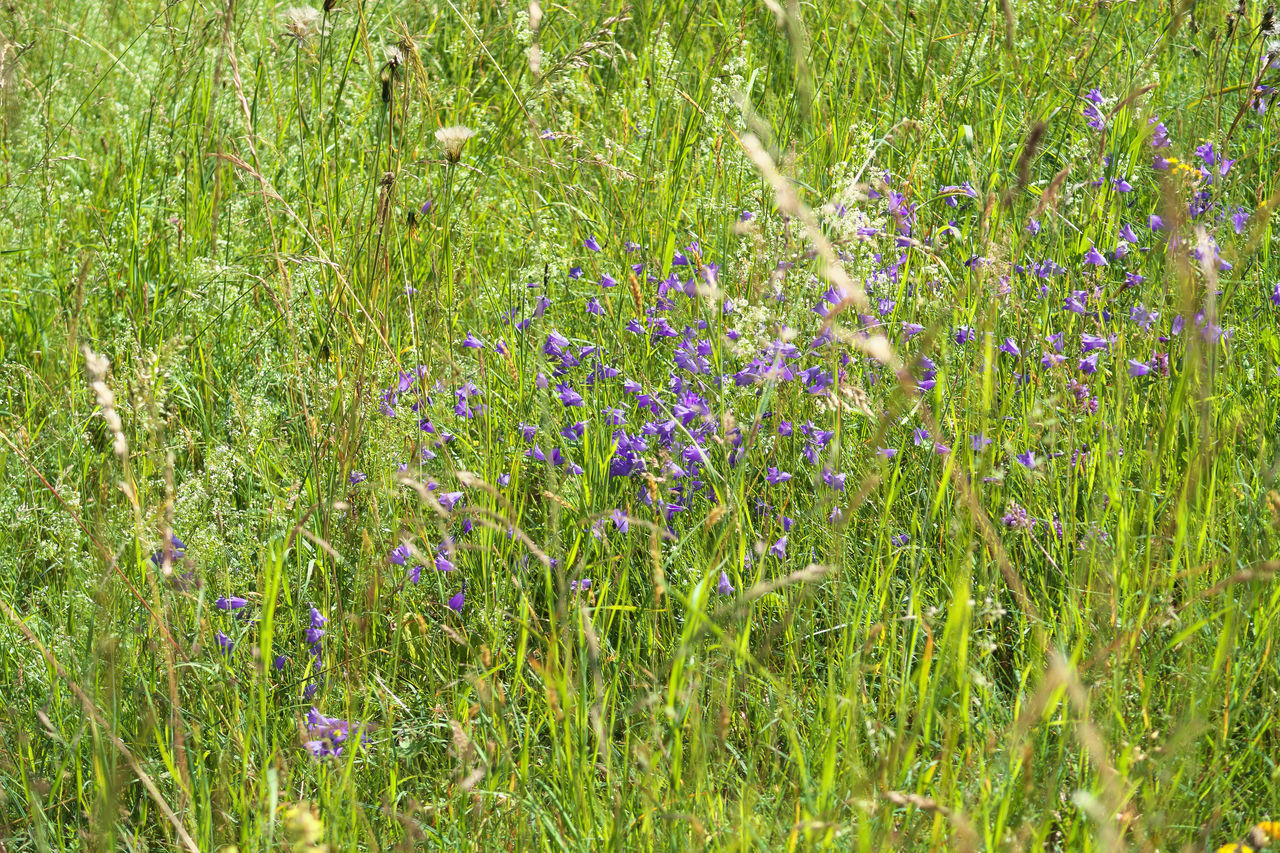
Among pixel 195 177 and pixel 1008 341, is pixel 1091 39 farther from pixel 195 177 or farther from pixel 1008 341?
pixel 195 177

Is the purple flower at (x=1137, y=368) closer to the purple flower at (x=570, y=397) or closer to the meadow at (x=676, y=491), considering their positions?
the meadow at (x=676, y=491)

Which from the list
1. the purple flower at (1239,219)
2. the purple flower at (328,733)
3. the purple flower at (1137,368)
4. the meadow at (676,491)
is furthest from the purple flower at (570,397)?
the purple flower at (1239,219)

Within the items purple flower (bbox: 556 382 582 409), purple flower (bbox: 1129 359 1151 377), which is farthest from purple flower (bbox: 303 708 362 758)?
purple flower (bbox: 1129 359 1151 377)

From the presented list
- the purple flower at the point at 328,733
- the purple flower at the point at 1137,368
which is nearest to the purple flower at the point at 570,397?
the purple flower at the point at 328,733

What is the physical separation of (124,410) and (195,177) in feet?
4.58

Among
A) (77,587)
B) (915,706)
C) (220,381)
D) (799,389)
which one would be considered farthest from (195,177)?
(915,706)

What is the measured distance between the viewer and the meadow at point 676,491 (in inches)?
52.1

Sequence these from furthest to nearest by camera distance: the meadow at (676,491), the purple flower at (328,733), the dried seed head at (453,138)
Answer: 1. the dried seed head at (453,138)
2. the purple flower at (328,733)
3. the meadow at (676,491)

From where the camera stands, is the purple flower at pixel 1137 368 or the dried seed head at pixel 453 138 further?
the purple flower at pixel 1137 368

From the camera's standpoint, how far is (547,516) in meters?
2.05

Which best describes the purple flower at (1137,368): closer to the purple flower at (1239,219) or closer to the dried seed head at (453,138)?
the purple flower at (1239,219)

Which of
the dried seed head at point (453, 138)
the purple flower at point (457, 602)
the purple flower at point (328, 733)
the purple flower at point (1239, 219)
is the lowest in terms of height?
the purple flower at point (328, 733)

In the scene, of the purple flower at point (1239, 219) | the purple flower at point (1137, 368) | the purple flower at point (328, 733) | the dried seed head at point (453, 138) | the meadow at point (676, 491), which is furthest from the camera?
the purple flower at point (1239, 219)

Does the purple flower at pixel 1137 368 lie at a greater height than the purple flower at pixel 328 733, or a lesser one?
greater
